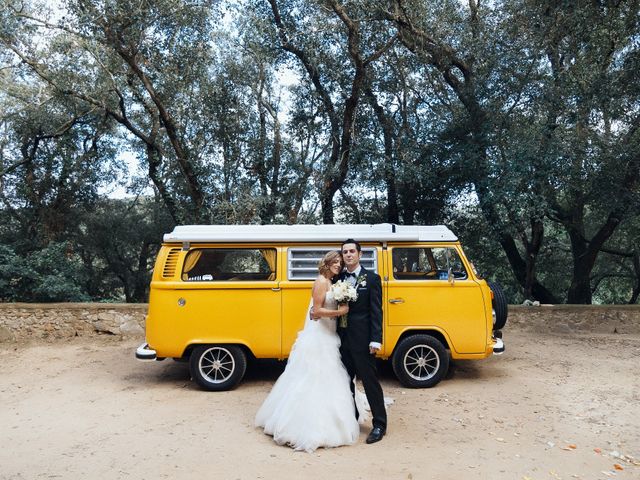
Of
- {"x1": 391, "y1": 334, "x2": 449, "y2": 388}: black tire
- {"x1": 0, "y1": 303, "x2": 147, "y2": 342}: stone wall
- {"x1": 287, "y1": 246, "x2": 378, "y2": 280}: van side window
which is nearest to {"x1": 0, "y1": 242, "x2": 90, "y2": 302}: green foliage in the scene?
{"x1": 0, "y1": 303, "x2": 147, "y2": 342}: stone wall

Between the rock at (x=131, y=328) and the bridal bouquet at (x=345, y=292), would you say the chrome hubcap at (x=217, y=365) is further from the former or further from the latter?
the rock at (x=131, y=328)

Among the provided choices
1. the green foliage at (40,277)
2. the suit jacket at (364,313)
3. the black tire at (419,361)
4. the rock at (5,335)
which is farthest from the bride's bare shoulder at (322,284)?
the green foliage at (40,277)

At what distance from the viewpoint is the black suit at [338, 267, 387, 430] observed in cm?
488

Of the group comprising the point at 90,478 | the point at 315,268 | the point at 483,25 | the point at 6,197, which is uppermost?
the point at 483,25

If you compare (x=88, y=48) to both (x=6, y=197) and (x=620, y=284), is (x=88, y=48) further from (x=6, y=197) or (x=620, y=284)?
(x=620, y=284)

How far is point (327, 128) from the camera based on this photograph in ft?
48.3

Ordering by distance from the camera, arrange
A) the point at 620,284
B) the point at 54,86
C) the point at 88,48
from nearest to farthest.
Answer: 1. the point at 88,48
2. the point at 54,86
3. the point at 620,284

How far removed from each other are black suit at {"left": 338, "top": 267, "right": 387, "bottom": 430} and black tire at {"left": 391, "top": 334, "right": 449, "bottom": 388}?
1.77m

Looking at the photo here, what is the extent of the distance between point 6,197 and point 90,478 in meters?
13.4

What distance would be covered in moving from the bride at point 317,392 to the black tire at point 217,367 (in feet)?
4.77

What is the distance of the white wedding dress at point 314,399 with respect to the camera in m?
4.75

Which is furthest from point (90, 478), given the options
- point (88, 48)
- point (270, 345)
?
point (88, 48)

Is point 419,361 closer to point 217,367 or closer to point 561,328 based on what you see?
point 217,367

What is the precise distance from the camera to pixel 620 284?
1845 centimetres
